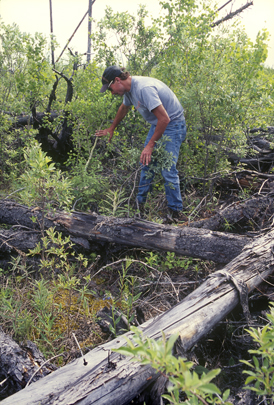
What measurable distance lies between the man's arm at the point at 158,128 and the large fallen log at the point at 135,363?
6.24ft

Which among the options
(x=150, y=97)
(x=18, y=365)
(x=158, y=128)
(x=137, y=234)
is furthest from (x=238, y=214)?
(x=18, y=365)

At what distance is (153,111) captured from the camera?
3531 millimetres

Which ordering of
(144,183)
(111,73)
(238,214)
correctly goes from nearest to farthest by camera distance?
1. (238,214)
2. (111,73)
3. (144,183)

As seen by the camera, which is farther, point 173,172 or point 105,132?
point 105,132

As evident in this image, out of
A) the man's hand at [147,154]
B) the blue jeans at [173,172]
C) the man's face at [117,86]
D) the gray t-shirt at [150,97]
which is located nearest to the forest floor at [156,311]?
the blue jeans at [173,172]

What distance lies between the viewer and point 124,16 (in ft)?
14.1

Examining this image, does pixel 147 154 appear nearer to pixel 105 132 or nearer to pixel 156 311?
pixel 105 132

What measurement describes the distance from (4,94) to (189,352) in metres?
5.07

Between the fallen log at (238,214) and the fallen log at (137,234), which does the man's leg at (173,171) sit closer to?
the fallen log at (238,214)

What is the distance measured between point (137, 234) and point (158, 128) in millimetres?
1457

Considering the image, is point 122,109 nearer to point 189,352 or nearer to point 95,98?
point 95,98

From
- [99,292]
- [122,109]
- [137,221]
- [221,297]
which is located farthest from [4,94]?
[221,297]

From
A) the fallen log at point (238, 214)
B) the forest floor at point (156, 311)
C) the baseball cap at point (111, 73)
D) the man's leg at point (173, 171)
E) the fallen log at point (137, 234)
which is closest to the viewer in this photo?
the forest floor at point (156, 311)

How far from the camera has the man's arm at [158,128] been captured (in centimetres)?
349
